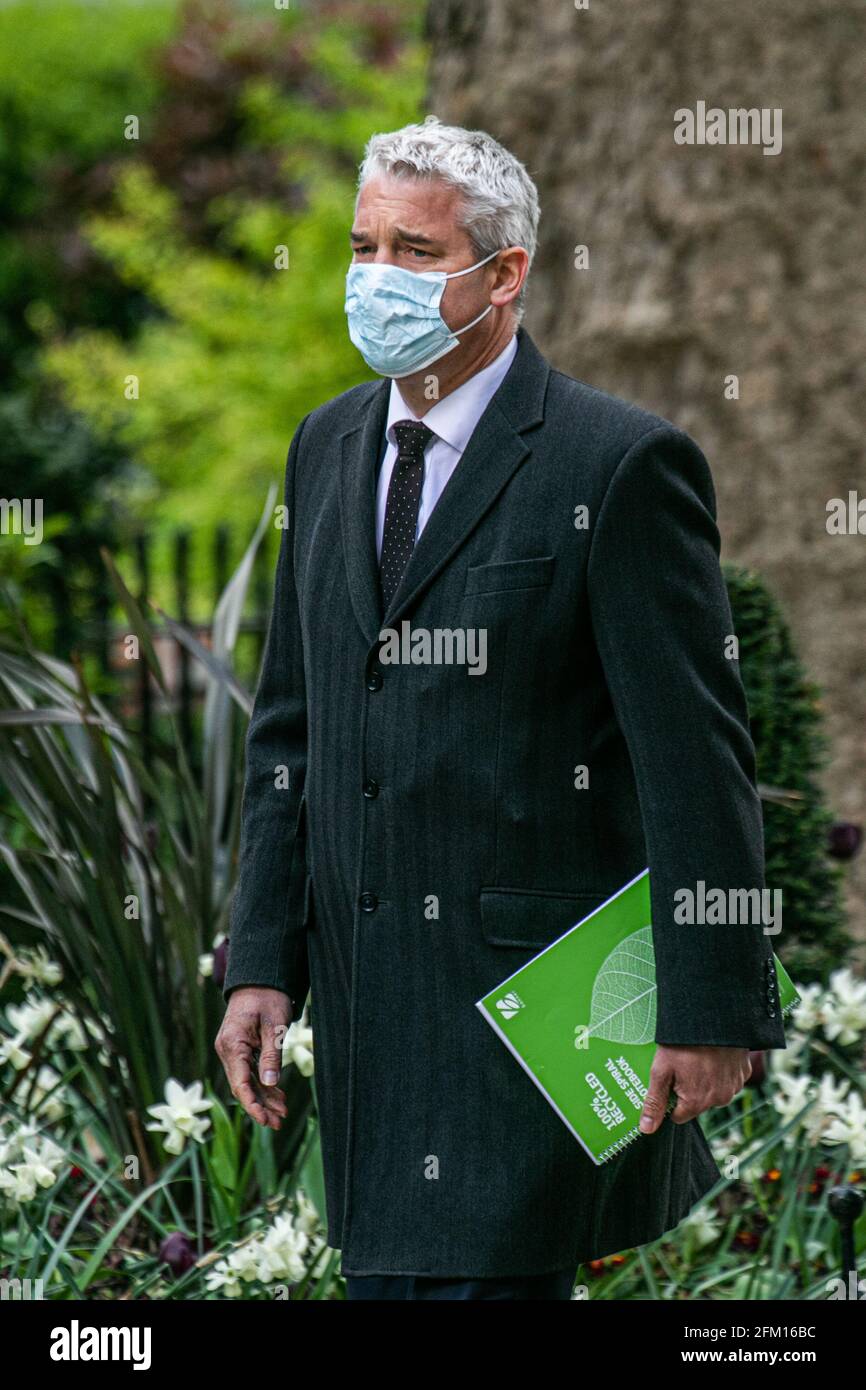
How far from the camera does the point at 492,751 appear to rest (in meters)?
2.31

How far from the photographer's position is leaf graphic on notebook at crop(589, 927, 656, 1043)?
7.51ft

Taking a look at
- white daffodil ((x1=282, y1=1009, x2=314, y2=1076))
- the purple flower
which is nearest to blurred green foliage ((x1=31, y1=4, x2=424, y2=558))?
the purple flower

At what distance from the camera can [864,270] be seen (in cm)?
511

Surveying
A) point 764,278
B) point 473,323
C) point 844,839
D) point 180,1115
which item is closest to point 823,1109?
point 844,839

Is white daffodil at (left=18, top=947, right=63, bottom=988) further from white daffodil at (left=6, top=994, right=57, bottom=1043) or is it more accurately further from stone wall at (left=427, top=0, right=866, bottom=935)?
stone wall at (left=427, top=0, right=866, bottom=935)

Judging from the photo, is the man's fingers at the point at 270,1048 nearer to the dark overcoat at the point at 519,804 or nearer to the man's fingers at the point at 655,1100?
the dark overcoat at the point at 519,804

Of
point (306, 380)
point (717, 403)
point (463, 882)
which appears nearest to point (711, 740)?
point (463, 882)

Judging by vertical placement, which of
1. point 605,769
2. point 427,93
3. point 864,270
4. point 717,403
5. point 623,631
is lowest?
point 605,769

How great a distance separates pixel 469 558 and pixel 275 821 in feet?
1.82

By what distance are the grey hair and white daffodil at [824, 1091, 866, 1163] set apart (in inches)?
68.4

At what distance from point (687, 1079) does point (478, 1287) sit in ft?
1.37

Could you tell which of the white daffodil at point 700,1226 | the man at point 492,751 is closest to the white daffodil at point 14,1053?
the man at point 492,751

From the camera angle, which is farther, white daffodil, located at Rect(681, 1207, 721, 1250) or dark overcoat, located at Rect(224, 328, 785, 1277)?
white daffodil, located at Rect(681, 1207, 721, 1250)
